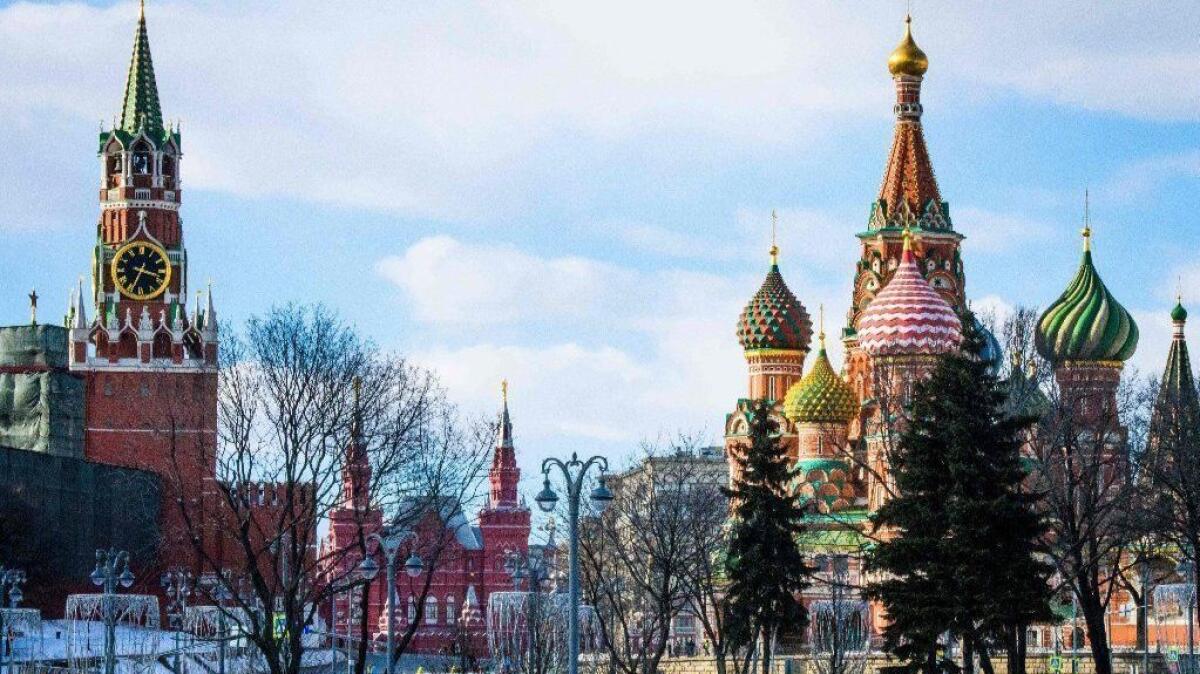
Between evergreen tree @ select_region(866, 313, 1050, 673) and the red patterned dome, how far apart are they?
5624 cm

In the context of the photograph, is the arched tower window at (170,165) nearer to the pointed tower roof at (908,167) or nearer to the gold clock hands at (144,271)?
the gold clock hands at (144,271)

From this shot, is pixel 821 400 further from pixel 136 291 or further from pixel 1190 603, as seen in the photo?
pixel 1190 603

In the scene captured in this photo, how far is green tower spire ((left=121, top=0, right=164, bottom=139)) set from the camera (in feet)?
410

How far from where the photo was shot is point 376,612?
436ft

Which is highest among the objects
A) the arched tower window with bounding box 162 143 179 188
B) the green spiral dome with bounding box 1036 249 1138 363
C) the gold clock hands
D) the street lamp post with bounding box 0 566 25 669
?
the arched tower window with bounding box 162 143 179 188

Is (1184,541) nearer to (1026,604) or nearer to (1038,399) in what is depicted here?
(1038,399)

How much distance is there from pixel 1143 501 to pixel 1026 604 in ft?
69.5

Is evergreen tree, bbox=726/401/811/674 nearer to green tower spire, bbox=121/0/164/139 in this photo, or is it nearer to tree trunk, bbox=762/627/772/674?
tree trunk, bbox=762/627/772/674

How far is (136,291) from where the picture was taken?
124562 mm

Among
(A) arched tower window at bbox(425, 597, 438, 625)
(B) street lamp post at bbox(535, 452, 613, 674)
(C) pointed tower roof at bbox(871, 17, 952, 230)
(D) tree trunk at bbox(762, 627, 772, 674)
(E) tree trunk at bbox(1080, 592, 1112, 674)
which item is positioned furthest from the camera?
(A) arched tower window at bbox(425, 597, 438, 625)

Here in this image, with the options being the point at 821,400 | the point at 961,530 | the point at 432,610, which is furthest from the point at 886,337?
the point at 432,610

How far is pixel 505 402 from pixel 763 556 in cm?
7793

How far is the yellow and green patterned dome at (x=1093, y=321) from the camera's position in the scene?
336 feet

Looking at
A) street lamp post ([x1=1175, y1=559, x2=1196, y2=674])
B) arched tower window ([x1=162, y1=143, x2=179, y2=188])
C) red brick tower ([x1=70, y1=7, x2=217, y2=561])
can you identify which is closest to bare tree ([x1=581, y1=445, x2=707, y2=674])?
street lamp post ([x1=1175, y1=559, x2=1196, y2=674])
